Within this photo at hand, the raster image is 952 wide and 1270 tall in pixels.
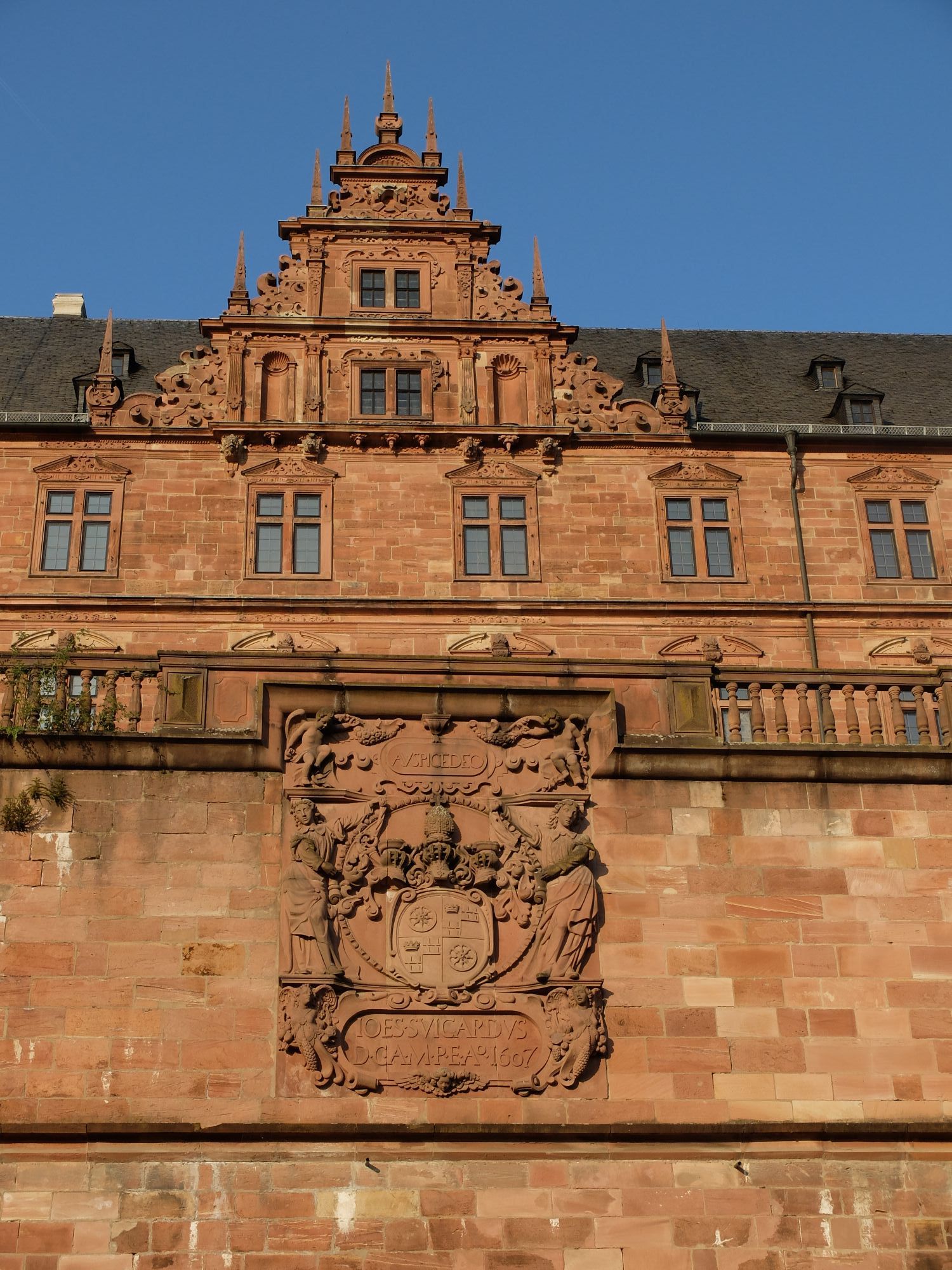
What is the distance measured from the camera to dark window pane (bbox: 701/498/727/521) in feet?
98.7

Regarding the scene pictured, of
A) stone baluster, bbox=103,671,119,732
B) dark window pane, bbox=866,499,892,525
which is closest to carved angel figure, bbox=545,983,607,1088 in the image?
stone baluster, bbox=103,671,119,732

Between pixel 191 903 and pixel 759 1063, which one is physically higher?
pixel 191 903

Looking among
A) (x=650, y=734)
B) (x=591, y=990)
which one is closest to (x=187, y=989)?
(x=591, y=990)

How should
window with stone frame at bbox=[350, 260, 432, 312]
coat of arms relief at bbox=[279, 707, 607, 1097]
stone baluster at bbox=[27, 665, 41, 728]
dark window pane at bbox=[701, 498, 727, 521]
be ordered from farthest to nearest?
window with stone frame at bbox=[350, 260, 432, 312]
dark window pane at bbox=[701, 498, 727, 521]
stone baluster at bbox=[27, 665, 41, 728]
coat of arms relief at bbox=[279, 707, 607, 1097]

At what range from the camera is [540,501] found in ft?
97.5

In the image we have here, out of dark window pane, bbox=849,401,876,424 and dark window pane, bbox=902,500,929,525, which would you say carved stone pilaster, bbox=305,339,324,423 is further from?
dark window pane, bbox=902,500,929,525

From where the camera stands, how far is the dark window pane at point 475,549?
95.2ft

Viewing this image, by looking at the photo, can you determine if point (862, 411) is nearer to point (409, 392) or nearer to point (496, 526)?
point (496, 526)

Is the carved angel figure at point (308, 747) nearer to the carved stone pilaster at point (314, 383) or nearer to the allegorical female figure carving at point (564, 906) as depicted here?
the allegorical female figure carving at point (564, 906)

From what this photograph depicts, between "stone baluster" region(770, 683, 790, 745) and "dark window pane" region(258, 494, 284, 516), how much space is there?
16.4 meters

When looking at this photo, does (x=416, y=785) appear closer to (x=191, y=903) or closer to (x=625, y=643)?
(x=191, y=903)

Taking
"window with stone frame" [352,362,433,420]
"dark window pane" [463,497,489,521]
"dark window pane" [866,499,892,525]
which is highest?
"window with stone frame" [352,362,433,420]

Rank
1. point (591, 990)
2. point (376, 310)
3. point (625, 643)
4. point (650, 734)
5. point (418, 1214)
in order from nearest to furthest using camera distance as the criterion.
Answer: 1. point (418, 1214)
2. point (591, 990)
3. point (650, 734)
4. point (625, 643)
5. point (376, 310)

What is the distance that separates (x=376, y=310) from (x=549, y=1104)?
2060 centimetres
